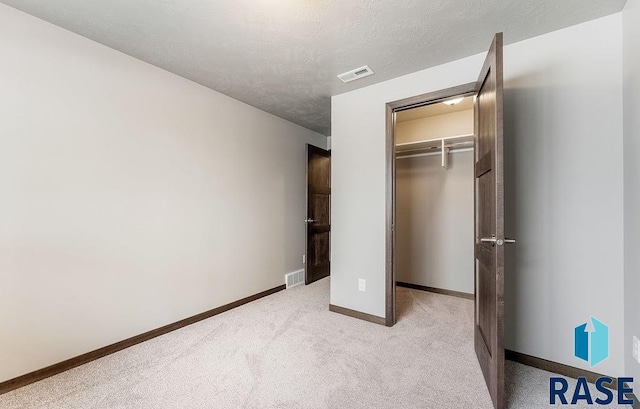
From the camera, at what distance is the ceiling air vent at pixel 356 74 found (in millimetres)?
2543

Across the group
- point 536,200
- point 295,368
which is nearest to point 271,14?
point 536,200

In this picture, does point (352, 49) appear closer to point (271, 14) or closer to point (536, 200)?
point (271, 14)

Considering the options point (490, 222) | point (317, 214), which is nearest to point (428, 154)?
point (317, 214)

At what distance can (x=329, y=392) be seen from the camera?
174 centimetres

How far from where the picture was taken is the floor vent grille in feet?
13.1

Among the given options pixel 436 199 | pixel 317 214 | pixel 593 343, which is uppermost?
pixel 436 199

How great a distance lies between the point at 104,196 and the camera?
2.21m

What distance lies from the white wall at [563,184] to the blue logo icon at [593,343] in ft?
0.10

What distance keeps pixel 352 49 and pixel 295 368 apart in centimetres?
245

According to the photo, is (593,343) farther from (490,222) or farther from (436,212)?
(436,212)

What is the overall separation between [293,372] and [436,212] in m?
2.75

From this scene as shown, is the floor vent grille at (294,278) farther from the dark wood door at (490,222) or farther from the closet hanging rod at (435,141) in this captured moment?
the dark wood door at (490,222)

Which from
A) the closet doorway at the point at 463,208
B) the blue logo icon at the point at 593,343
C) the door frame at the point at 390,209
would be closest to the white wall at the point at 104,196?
the door frame at the point at 390,209

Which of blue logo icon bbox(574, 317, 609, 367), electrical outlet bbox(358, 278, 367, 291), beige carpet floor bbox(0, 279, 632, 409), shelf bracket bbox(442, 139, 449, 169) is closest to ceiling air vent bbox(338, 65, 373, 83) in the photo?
shelf bracket bbox(442, 139, 449, 169)
